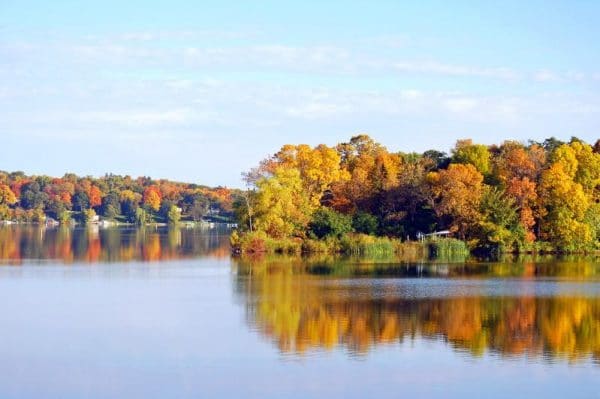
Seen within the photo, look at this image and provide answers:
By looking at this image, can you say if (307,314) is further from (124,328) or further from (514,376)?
(514,376)

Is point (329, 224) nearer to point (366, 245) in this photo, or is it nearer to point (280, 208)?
point (366, 245)

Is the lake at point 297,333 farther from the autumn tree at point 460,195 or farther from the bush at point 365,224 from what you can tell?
the bush at point 365,224

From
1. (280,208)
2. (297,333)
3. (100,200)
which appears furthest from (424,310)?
(100,200)

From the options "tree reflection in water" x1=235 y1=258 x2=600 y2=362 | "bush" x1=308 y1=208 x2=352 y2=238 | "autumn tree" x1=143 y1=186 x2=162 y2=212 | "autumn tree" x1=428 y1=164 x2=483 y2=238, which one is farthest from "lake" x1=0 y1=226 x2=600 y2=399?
"autumn tree" x1=143 y1=186 x2=162 y2=212

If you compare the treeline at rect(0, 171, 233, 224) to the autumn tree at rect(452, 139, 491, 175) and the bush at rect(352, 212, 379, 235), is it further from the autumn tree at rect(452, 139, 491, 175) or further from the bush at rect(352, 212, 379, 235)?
the bush at rect(352, 212, 379, 235)

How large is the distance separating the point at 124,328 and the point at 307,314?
6.35 meters

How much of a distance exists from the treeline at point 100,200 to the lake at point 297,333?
109m

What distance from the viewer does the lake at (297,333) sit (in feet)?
66.6

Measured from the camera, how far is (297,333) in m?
27.1

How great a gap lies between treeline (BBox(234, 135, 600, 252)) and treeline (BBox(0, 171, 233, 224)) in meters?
81.3

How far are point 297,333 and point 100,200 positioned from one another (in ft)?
463

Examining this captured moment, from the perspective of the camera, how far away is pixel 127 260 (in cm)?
5659

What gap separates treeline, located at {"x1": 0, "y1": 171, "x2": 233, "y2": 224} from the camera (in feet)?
512

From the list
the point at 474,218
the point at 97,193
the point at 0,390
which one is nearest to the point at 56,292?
the point at 0,390
